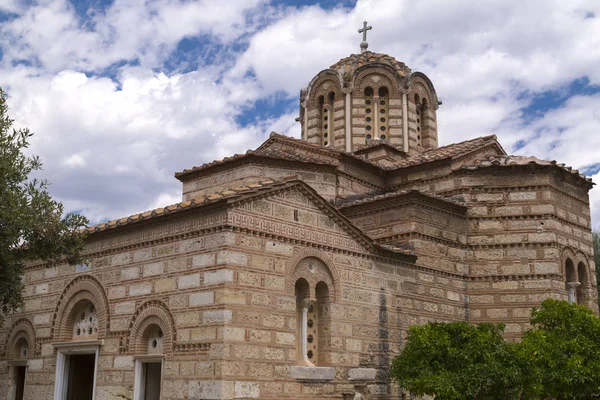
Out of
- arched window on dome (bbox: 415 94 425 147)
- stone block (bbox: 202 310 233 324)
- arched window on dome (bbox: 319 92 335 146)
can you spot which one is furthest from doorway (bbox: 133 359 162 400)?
arched window on dome (bbox: 415 94 425 147)

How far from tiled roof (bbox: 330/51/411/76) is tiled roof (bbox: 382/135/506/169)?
3.05m

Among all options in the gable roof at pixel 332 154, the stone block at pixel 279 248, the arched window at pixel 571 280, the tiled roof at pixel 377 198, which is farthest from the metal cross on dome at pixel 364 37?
the stone block at pixel 279 248

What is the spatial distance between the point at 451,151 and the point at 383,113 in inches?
132

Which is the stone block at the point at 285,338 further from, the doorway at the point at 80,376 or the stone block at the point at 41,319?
the stone block at the point at 41,319

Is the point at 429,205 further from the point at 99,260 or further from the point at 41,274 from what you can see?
the point at 41,274

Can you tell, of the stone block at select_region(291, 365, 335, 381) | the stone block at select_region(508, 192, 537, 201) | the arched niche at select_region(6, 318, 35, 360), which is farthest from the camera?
the stone block at select_region(508, 192, 537, 201)

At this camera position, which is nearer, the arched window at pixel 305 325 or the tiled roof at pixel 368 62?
the arched window at pixel 305 325

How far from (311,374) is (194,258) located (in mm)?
2619

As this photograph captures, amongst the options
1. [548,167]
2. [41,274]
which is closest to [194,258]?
[41,274]

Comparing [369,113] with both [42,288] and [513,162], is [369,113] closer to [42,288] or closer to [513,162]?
[513,162]

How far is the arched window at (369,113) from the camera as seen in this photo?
19031 mm

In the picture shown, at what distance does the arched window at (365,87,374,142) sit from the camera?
19.0 meters

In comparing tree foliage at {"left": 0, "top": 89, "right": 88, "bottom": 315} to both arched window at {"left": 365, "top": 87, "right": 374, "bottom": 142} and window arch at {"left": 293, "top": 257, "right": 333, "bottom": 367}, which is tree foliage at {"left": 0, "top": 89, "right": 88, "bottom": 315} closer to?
window arch at {"left": 293, "top": 257, "right": 333, "bottom": 367}

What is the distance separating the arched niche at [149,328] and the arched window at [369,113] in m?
9.04
